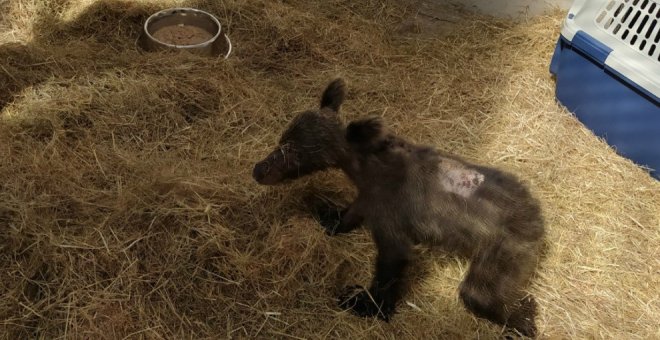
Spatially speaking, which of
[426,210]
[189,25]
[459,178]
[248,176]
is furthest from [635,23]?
[189,25]

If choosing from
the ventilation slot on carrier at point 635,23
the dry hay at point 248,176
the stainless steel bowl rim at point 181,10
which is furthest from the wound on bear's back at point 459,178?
the stainless steel bowl rim at point 181,10

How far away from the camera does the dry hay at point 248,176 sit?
3240 millimetres

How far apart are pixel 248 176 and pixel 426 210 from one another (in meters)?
1.28

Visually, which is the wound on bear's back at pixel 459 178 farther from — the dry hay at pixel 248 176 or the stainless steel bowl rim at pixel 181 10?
the stainless steel bowl rim at pixel 181 10

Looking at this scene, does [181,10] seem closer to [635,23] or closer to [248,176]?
[248,176]

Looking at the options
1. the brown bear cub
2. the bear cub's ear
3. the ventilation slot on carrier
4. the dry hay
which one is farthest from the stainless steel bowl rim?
the ventilation slot on carrier

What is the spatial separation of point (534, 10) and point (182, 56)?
3507mm

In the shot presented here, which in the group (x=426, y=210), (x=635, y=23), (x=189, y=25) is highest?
(x=635, y=23)

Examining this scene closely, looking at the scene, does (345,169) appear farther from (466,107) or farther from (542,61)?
(542,61)

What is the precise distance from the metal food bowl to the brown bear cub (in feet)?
6.06

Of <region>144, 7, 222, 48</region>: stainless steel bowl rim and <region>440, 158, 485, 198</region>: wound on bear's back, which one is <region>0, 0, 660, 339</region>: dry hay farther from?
<region>440, 158, 485, 198</region>: wound on bear's back

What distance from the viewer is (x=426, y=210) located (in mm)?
3182

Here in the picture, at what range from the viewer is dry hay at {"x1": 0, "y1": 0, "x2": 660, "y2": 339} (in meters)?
3.24

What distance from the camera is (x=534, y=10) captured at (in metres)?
5.98
